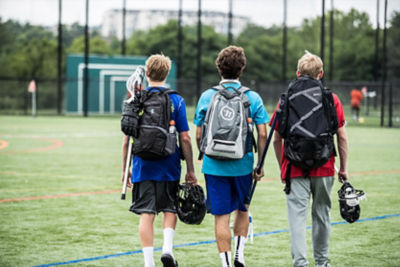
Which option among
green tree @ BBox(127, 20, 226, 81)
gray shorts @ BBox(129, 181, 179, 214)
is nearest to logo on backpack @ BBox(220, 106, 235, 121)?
gray shorts @ BBox(129, 181, 179, 214)

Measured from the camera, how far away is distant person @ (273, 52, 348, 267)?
Answer: 539cm

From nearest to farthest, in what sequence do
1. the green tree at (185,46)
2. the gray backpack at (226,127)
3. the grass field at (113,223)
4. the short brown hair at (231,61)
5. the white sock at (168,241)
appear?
the gray backpack at (226,127) → the short brown hair at (231,61) → the white sock at (168,241) → the grass field at (113,223) → the green tree at (185,46)

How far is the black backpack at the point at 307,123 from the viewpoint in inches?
212

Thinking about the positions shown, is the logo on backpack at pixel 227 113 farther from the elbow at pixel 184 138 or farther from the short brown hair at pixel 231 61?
the elbow at pixel 184 138

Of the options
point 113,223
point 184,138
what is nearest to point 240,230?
point 184,138

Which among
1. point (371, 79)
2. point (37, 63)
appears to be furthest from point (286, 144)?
point (371, 79)

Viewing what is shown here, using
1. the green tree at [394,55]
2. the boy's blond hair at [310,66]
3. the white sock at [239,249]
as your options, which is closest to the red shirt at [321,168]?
the boy's blond hair at [310,66]

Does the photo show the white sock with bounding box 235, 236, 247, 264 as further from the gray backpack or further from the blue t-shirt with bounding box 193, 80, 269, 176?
the gray backpack

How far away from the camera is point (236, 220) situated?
6.10 meters

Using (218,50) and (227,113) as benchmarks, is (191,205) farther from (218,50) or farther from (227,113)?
(218,50)

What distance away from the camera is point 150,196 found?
590 cm

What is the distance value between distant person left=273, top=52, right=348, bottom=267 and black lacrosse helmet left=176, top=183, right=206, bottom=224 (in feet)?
2.84

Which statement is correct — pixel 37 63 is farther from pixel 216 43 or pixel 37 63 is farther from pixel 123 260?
pixel 123 260

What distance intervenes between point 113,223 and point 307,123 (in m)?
3.91
